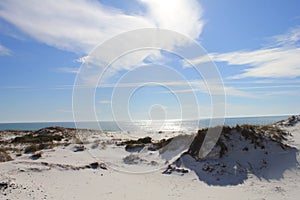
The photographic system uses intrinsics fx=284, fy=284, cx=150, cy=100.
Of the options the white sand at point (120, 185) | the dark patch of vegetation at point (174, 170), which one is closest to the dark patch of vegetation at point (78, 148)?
the white sand at point (120, 185)

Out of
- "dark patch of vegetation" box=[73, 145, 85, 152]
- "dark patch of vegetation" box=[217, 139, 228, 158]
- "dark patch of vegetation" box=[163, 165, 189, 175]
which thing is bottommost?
"dark patch of vegetation" box=[163, 165, 189, 175]

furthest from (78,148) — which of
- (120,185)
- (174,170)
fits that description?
(120,185)

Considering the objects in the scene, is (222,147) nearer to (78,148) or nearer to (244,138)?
(244,138)

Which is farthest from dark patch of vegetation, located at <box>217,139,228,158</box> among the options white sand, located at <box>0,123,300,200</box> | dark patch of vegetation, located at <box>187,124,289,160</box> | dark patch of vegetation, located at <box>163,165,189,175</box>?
dark patch of vegetation, located at <box>163,165,189,175</box>

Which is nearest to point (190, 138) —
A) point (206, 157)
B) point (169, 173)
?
point (206, 157)

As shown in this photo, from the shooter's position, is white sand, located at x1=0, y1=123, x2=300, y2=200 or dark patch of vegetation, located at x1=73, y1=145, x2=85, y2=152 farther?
dark patch of vegetation, located at x1=73, y1=145, x2=85, y2=152

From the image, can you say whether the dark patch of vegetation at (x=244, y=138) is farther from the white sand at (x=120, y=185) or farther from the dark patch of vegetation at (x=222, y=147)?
the white sand at (x=120, y=185)

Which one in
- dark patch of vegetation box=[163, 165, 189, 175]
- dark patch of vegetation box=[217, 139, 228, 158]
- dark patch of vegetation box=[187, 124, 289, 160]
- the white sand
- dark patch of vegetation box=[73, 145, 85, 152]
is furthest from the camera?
dark patch of vegetation box=[73, 145, 85, 152]

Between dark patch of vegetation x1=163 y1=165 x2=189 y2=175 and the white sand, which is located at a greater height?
dark patch of vegetation x1=163 y1=165 x2=189 y2=175

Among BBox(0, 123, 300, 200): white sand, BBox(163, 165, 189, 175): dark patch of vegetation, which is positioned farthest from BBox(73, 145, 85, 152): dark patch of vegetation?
BBox(163, 165, 189, 175): dark patch of vegetation

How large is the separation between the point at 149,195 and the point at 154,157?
336 inches


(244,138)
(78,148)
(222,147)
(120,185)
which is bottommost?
(120,185)

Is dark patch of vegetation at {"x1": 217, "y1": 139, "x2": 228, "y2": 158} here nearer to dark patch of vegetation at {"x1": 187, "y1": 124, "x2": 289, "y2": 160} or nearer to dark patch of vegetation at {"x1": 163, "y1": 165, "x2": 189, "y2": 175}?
dark patch of vegetation at {"x1": 187, "y1": 124, "x2": 289, "y2": 160}

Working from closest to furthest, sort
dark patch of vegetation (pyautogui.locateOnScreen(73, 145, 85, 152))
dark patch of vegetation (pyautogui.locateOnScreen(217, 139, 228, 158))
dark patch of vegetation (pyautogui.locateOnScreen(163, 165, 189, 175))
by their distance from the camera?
dark patch of vegetation (pyautogui.locateOnScreen(163, 165, 189, 175))
dark patch of vegetation (pyautogui.locateOnScreen(217, 139, 228, 158))
dark patch of vegetation (pyautogui.locateOnScreen(73, 145, 85, 152))
